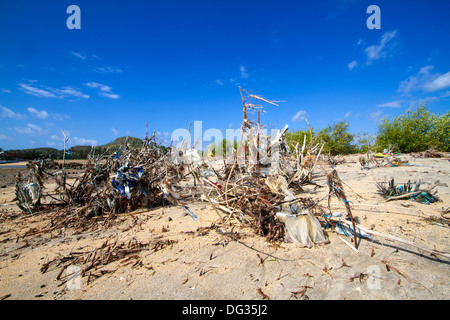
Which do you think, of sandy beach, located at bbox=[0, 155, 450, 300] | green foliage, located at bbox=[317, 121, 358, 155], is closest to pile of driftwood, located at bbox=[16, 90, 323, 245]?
sandy beach, located at bbox=[0, 155, 450, 300]

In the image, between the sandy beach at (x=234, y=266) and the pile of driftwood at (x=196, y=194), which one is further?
the pile of driftwood at (x=196, y=194)

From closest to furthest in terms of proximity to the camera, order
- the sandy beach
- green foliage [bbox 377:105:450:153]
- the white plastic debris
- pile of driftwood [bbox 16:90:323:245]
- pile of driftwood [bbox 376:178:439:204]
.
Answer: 1. the sandy beach
2. the white plastic debris
3. pile of driftwood [bbox 16:90:323:245]
4. pile of driftwood [bbox 376:178:439:204]
5. green foliage [bbox 377:105:450:153]

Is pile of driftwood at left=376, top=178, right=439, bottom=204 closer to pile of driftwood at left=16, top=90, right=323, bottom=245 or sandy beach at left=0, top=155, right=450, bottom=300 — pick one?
sandy beach at left=0, top=155, right=450, bottom=300

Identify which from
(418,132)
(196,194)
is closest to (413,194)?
(196,194)

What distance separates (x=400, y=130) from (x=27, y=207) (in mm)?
25083

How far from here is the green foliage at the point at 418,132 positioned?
1667cm

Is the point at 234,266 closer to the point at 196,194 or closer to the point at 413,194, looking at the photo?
the point at 196,194

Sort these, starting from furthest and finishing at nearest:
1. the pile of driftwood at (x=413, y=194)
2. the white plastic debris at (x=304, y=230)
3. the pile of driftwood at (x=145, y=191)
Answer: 1. the pile of driftwood at (x=413, y=194)
2. the pile of driftwood at (x=145, y=191)
3. the white plastic debris at (x=304, y=230)

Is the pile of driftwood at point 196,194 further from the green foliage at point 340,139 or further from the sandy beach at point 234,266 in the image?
the green foliage at point 340,139

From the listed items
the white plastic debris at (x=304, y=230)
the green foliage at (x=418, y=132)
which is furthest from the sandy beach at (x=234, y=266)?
the green foliage at (x=418, y=132)

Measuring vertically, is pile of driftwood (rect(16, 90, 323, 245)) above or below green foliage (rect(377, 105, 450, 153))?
below

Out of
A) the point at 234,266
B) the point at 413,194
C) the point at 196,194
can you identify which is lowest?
the point at 234,266

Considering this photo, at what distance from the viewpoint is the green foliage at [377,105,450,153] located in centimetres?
1667

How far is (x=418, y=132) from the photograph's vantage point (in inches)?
692
